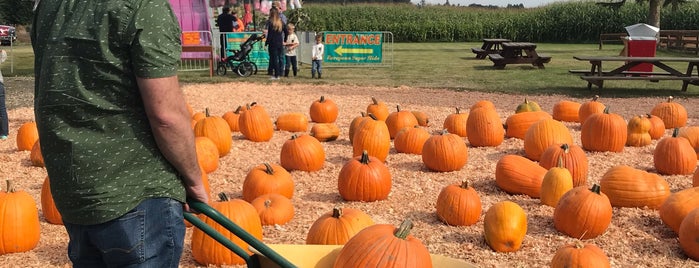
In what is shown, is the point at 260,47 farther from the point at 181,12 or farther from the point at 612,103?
the point at 612,103

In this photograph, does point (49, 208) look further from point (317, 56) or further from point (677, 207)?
point (317, 56)

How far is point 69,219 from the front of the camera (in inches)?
82.7

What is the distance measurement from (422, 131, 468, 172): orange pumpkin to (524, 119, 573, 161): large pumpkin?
0.76 m

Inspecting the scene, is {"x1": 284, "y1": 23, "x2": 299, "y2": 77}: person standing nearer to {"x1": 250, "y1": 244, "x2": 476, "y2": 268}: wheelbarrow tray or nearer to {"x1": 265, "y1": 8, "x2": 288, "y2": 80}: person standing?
{"x1": 265, "y1": 8, "x2": 288, "y2": 80}: person standing

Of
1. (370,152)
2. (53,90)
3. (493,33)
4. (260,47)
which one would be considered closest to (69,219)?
(53,90)

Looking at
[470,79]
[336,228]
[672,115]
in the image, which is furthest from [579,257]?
[470,79]

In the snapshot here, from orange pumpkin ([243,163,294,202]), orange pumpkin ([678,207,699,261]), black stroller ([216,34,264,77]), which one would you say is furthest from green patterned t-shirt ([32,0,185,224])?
black stroller ([216,34,264,77])

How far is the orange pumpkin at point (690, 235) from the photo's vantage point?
3924 mm

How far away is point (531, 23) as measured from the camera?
1747 inches

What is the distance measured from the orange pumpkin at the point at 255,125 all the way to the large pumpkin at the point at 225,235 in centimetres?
341

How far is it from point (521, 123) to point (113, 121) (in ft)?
19.8

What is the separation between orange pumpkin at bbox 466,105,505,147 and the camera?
23.1ft

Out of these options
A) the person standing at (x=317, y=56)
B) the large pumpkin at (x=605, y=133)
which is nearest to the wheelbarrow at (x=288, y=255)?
the large pumpkin at (x=605, y=133)

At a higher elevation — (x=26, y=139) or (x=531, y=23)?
(x=531, y=23)
